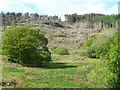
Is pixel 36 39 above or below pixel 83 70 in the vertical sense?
above

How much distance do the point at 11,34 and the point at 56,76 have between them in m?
13.1

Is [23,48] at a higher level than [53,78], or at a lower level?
higher

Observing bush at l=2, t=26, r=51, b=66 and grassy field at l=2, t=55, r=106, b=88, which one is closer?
grassy field at l=2, t=55, r=106, b=88

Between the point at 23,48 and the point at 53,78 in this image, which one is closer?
the point at 53,78

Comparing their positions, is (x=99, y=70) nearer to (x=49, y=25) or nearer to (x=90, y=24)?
(x=49, y=25)

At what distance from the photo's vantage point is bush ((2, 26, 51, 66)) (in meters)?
42.8

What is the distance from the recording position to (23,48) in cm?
4259

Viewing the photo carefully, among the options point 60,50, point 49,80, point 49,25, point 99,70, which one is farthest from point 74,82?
point 49,25

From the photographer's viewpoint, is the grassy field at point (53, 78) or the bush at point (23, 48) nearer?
the grassy field at point (53, 78)

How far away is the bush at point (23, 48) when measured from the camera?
4284 centimetres

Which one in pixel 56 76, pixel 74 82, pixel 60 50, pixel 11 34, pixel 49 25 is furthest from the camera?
pixel 49 25

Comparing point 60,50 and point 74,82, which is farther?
point 60,50

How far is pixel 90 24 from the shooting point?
189m

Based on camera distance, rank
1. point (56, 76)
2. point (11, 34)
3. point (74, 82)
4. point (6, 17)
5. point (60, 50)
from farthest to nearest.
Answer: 1. point (6, 17)
2. point (60, 50)
3. point (11, 34)
4. point (56, 76)
5. point (74, 82)
